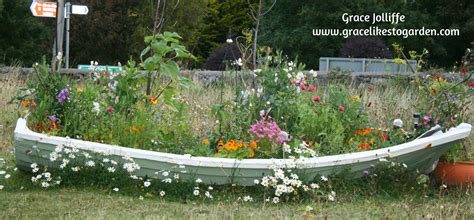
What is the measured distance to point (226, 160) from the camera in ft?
15.7

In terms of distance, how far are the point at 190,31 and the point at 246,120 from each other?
19803 millimetres

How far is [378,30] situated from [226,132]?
2090 cm

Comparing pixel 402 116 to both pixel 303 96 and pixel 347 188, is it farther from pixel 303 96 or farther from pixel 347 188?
pixel 347 188

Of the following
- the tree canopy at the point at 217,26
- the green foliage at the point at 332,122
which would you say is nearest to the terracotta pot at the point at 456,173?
the green foliage at the point at 332,122

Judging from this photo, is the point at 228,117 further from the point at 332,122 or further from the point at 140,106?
the point at 332,122

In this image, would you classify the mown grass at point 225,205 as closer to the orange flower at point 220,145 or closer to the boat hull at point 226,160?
the boat hull at point 226,160

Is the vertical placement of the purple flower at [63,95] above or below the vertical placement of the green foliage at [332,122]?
above

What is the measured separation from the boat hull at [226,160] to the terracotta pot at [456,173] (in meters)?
0.32

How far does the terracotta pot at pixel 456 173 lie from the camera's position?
5.34m

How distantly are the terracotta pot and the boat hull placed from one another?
0.32m

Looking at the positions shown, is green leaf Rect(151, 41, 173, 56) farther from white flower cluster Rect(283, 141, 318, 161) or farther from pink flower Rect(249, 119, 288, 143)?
white flower cluster Rect(283, 141, 318, 161)

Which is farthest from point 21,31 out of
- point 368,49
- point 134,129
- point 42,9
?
point 134,129

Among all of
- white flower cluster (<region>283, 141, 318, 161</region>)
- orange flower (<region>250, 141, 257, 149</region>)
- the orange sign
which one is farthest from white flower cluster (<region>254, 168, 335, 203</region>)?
the orange sign

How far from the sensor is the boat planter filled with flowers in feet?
15.9
